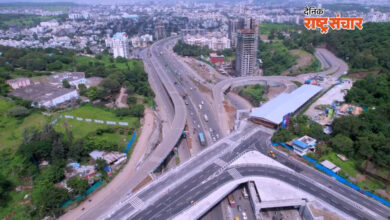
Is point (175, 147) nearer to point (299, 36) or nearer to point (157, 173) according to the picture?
point (157, 173)

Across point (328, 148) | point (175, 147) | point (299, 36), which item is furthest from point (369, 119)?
point (299, 36)

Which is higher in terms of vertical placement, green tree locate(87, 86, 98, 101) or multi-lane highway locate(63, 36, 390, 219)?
green tree locate(87, 86, 98, 101)

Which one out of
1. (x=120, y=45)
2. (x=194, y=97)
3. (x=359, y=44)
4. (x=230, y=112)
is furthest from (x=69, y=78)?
(x=359, y=44)

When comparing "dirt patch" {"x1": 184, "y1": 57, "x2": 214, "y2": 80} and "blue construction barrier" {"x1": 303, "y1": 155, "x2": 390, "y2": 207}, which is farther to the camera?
"dirt patch" {"x1": 184, "y1": 57, "x2": 214, "y2": 80}

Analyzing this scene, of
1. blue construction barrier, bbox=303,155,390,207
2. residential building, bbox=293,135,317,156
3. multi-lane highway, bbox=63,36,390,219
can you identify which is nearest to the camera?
multi-lane highway, bbox=63,36,390,219

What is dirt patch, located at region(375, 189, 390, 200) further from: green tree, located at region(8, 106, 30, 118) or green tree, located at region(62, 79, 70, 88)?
green tree, located at region(62, 79, 70, 88)

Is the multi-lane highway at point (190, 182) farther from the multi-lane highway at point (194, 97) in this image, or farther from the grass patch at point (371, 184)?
the multi-lane highway at point (194, 97)

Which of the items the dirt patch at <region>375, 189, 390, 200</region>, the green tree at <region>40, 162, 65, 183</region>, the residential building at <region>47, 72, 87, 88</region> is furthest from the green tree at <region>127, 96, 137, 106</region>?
the dirt patch at <region>375, 189, 390, 200</region>

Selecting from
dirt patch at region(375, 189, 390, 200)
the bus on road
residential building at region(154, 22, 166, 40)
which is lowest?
dirt patch at region(375, 189, 390, 200)
